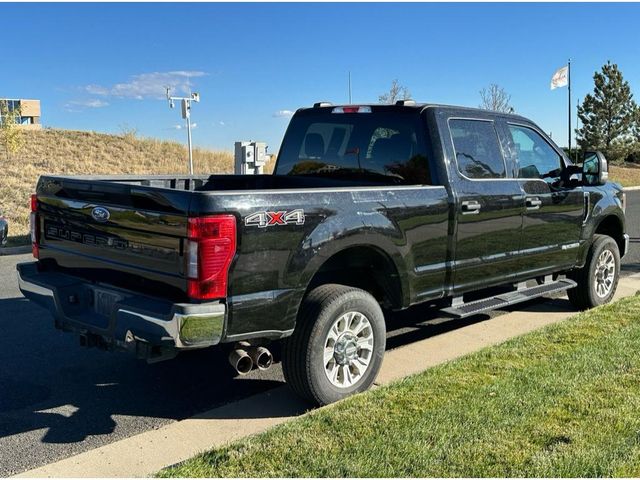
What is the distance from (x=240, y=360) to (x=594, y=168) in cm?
399

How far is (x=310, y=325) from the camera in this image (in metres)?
3.95

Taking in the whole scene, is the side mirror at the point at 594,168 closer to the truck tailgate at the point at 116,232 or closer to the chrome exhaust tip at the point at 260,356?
the chrome exhaust tip at the point at 260,356

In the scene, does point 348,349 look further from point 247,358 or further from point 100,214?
point 100,214

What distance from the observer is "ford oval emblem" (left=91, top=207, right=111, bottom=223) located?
3.90m

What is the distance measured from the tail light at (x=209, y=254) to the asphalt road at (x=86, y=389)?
3.57 feet

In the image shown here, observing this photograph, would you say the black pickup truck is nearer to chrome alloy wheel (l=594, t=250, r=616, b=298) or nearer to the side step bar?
the side step bar

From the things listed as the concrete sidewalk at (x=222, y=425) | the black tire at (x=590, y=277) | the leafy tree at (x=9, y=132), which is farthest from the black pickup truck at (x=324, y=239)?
the leafy tree at (x=9, y=132)

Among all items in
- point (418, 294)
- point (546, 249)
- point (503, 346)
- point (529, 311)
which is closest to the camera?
point (418, 294)

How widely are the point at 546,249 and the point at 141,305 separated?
3.85 meters

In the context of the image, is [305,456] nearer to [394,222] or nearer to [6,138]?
[394,222]

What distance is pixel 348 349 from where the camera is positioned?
13.8 ft

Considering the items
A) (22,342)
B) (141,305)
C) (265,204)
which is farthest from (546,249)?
(22,342)

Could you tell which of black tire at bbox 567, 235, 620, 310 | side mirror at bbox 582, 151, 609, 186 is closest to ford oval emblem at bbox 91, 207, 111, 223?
side mirror at bbox 582, 151, 609, 186

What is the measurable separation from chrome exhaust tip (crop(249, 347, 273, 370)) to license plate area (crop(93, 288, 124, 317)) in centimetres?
86
